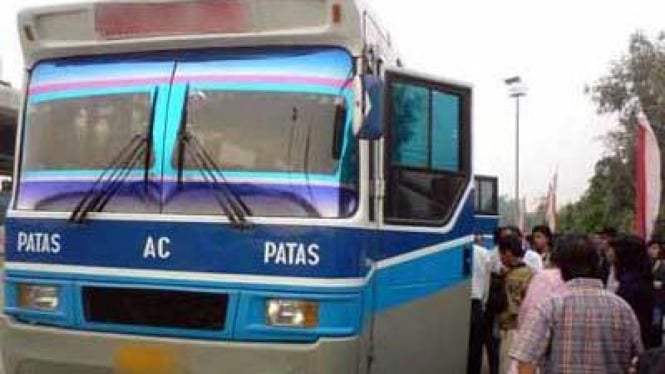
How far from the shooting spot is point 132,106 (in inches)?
239

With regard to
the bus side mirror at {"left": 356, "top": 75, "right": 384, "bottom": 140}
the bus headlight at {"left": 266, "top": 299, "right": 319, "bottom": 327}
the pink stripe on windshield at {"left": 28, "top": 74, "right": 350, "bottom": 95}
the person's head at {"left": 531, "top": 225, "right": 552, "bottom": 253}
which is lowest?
the bus headlight at {"left": 266, "top": 299, "right": 319, "bottom": 327}

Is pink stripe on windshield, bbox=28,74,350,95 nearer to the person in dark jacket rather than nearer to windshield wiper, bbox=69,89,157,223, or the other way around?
windshield wiper, bbox=69,89,157,223

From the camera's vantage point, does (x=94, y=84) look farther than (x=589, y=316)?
Yes

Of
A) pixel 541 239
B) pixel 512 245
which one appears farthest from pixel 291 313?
pixel 541 239

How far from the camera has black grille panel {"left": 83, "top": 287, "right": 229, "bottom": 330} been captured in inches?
226

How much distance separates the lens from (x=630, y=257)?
767 centimetres

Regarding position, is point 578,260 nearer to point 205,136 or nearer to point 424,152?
point 424,152

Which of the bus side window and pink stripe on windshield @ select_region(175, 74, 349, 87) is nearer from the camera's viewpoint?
pink stripe on windshield @ select_region(175, 74, 349, 87)

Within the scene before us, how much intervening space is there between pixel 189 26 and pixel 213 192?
1025 mm

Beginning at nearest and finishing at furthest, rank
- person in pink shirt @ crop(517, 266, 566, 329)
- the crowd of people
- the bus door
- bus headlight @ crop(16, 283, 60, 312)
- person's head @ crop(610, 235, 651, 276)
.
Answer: the crowd of people < bus headlight @ crop(16, 283, 60, 312) < the bus door < person in pink shirt @ crop(517, 266, 566, 329) < person's head @ crop(610, 235, 651, 276)

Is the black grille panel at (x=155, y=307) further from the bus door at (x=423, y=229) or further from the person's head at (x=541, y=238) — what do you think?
the person's head at (x=541, y=238)

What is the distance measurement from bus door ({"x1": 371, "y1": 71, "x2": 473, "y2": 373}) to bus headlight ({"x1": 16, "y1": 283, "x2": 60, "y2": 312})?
1.82 metres

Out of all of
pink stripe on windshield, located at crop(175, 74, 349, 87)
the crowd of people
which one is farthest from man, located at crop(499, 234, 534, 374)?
pink stripe on windshield, located at crop(175, 74, 349, 87)

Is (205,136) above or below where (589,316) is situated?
above
